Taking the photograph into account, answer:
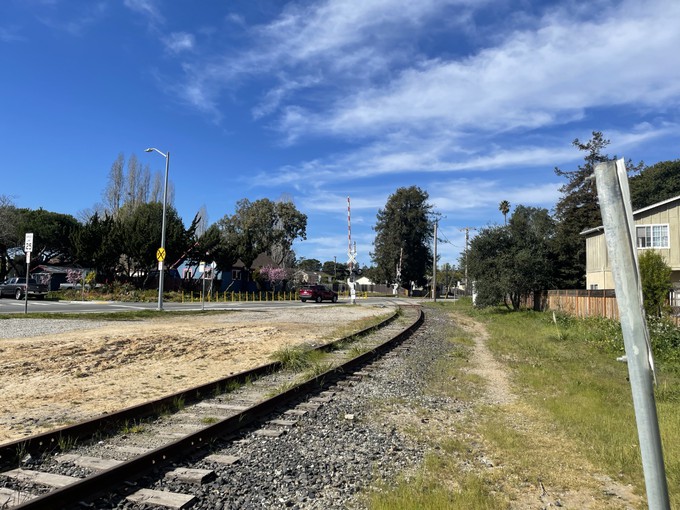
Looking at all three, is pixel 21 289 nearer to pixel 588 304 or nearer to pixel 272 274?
pixel 272 274

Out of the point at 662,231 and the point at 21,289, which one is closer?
the point at 662,231

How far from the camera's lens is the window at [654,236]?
2878 centimetres

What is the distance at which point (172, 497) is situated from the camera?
3893 mm

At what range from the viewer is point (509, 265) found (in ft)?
100

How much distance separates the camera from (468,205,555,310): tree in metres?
30.1

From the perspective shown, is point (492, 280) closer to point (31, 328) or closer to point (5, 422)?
point (31, 328)

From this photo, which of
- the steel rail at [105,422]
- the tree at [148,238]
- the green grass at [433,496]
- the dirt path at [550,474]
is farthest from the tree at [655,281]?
the tree at [148,238]

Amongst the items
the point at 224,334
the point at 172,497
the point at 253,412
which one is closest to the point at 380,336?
the point at 224,334

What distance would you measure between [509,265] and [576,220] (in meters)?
21.1

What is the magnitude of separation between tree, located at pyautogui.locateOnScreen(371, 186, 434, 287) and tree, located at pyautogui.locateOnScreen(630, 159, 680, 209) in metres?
35.7

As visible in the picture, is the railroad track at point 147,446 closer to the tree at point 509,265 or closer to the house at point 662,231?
the tree at point 509,265

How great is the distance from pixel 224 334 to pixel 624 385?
10.9 meters

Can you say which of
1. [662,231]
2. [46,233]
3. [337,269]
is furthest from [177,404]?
[337,269]

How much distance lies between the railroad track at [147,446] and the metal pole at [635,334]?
321 centimetres
